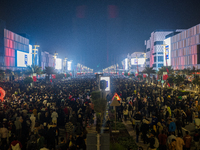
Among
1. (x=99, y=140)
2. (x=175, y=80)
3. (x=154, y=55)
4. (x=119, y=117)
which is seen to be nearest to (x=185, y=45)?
(x=154, y=55)

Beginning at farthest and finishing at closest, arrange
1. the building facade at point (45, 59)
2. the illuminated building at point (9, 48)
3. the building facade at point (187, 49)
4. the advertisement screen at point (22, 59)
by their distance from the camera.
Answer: the building facade at point (45, 59) < the advertisement screen at point (22, 59) < the illuminated building at point (9, 48) < the building facade at point (187, 49)

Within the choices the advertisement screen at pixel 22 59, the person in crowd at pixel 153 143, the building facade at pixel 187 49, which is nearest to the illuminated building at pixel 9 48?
the advertisement screen at pixel 22 59

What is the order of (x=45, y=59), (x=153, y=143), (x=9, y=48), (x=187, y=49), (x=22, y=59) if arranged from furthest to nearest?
(x=45, y=59) → (x=22, y=59) → (x=9, y=48) → (x=187, y=49) → (x=153, y=143)

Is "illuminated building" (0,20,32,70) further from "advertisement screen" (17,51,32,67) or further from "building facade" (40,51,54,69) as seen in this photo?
"building facade" (40,51,54,69)

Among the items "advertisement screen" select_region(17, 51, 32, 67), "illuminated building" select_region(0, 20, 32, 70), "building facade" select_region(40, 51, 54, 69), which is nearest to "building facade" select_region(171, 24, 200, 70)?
"advertisement screen" select_region(17, 51, 32, 67)

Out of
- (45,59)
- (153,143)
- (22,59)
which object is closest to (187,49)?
(22,59)

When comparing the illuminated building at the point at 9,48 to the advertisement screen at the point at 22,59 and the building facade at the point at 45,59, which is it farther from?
the building facade at the point at 45,59

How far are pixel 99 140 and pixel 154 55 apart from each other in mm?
101824

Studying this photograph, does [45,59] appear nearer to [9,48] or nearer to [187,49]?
[9,48]

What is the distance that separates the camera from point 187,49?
66062 millimetres

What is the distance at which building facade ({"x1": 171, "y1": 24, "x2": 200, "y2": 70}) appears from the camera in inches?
2346

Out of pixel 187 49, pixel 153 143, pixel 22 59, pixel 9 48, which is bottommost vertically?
pixel 153 143

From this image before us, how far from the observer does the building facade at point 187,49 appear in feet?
196

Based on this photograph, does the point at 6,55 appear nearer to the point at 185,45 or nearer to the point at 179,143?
the point at 185,45
